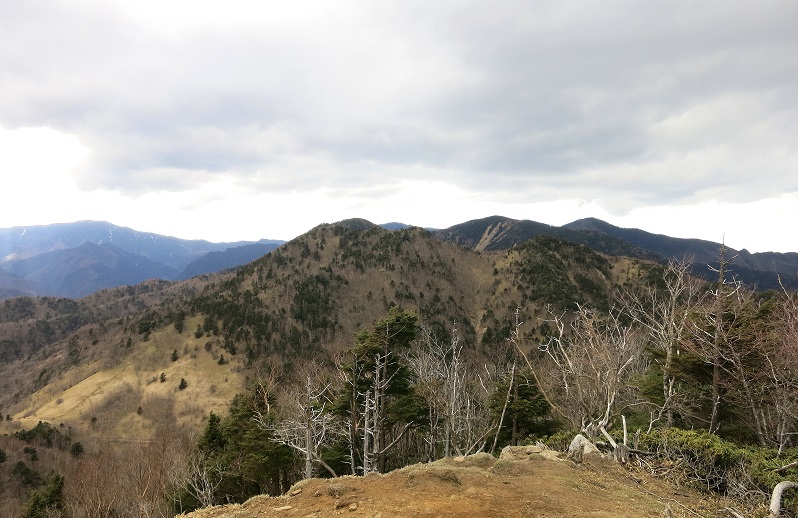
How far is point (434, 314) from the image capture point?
13250 centimetres

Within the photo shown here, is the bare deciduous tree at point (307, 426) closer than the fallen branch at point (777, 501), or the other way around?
the fallen branch at point (777, 501)

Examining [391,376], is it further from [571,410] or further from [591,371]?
[571,410]

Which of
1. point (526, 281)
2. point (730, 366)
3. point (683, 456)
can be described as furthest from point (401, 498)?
point (526, 281)

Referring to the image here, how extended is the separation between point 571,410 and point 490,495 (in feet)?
58.2

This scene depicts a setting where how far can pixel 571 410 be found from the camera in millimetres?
22938

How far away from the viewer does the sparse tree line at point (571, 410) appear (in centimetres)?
1248

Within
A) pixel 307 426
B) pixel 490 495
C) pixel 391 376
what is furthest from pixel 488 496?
pixel 391 376

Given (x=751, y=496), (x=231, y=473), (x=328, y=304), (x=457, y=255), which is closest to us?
(x=751, y=496)

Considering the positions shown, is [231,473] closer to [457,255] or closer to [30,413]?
[30,413]

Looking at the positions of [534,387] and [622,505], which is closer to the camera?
[622,505]

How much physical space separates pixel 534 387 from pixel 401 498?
17.8 metres

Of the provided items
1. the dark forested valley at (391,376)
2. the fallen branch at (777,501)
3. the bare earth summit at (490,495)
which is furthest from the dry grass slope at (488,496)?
the dark forested valley at (391,376)

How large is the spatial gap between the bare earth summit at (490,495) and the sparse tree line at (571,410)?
2058mm

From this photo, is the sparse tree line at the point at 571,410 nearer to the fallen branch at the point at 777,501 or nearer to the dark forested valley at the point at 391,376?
the dark forested valley at the point at 391,376
